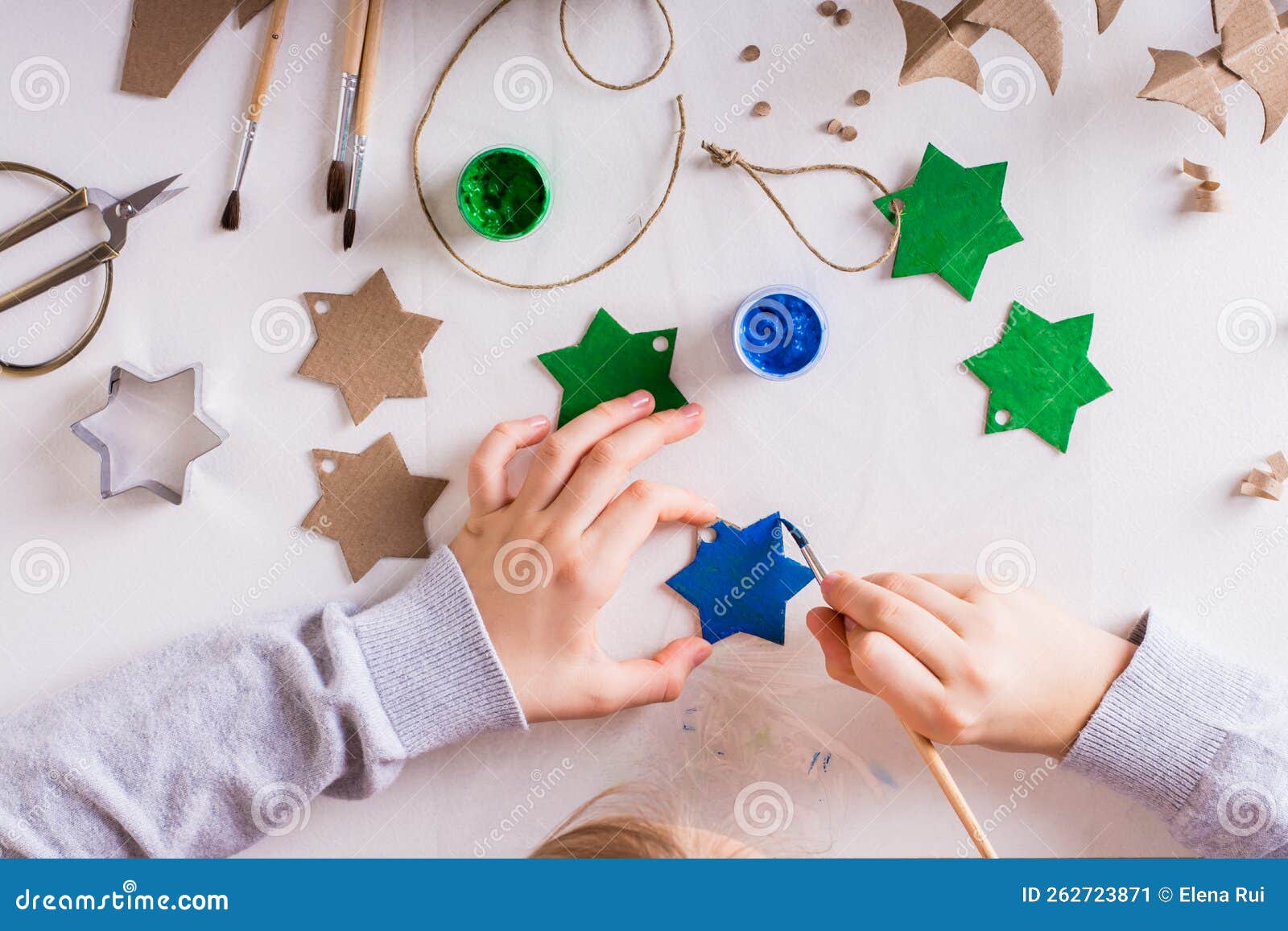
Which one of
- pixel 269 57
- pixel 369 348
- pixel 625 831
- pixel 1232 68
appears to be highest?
pixel 1232 68

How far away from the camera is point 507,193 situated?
1219mm

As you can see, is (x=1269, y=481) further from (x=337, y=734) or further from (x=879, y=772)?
(x=337, y=734)

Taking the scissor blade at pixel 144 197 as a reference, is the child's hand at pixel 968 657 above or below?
below

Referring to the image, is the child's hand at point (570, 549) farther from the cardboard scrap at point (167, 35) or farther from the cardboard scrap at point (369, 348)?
the cardboard scrap at point (167, 35)

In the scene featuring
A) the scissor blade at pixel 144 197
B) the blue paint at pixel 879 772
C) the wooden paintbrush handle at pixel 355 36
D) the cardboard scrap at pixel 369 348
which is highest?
the wooden paintbrush handle at pixel 355 36

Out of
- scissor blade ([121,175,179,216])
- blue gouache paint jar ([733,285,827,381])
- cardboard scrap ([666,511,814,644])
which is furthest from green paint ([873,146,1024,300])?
scissor blade ([121,175,179,216])

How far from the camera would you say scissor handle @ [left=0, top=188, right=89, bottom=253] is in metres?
1.20

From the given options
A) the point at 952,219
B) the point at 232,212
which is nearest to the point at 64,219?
the point at 232,212

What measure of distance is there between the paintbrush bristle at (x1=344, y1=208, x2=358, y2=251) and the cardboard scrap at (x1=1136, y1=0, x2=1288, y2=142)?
2.98 feet

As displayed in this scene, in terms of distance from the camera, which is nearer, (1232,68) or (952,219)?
(1232,68)

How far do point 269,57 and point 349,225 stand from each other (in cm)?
22

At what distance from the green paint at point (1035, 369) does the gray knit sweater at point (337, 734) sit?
283mm

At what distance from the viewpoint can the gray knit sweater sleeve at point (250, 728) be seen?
44.8 inches

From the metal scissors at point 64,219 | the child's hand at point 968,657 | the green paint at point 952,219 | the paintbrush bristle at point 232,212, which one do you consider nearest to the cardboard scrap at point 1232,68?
the green paint at point 952,219
